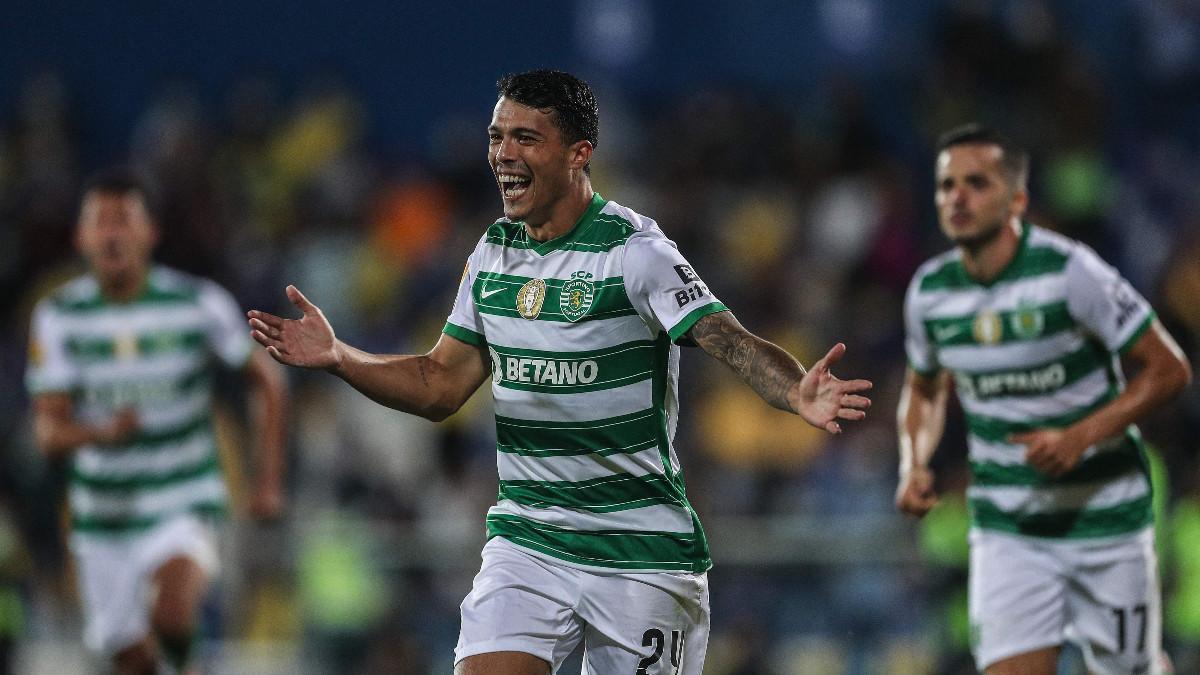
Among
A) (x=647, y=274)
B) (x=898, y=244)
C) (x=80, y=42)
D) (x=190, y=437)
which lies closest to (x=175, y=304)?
(x=190, y=437)

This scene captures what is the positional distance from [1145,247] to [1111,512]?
242 inches

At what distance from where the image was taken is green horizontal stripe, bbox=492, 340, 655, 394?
17.3 ft

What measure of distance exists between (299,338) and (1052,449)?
8.79ft

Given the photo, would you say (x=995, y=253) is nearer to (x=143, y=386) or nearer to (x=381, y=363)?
(x=381, y=363)

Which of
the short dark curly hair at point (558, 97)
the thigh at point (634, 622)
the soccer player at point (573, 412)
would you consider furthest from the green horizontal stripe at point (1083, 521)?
the short dark curly hair at point (558, 97)

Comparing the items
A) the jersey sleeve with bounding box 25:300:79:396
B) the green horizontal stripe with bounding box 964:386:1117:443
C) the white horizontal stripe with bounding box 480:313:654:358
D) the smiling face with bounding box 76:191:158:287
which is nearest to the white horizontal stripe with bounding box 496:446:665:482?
the white horizontal stripe with bounding box 480:313:654:358

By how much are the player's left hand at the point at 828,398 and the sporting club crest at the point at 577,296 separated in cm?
84

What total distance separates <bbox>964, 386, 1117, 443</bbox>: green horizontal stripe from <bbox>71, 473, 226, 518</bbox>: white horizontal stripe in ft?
12.2

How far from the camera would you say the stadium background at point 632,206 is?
1009 centimetres

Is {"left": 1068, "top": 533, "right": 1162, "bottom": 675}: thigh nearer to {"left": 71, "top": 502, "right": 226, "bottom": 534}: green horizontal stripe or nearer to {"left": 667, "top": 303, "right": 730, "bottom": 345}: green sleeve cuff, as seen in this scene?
{"left": 667, "top": 303, "right": 730, "bottom": 345}: green sleeve cuff

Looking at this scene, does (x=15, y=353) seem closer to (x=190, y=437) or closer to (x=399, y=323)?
(x=399, y=323)

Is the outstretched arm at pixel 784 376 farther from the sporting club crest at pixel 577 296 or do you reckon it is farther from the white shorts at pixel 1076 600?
the white shorts at pixel 1076 600

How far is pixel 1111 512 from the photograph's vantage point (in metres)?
6.55

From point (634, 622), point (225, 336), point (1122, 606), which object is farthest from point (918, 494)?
point (225, 336)
